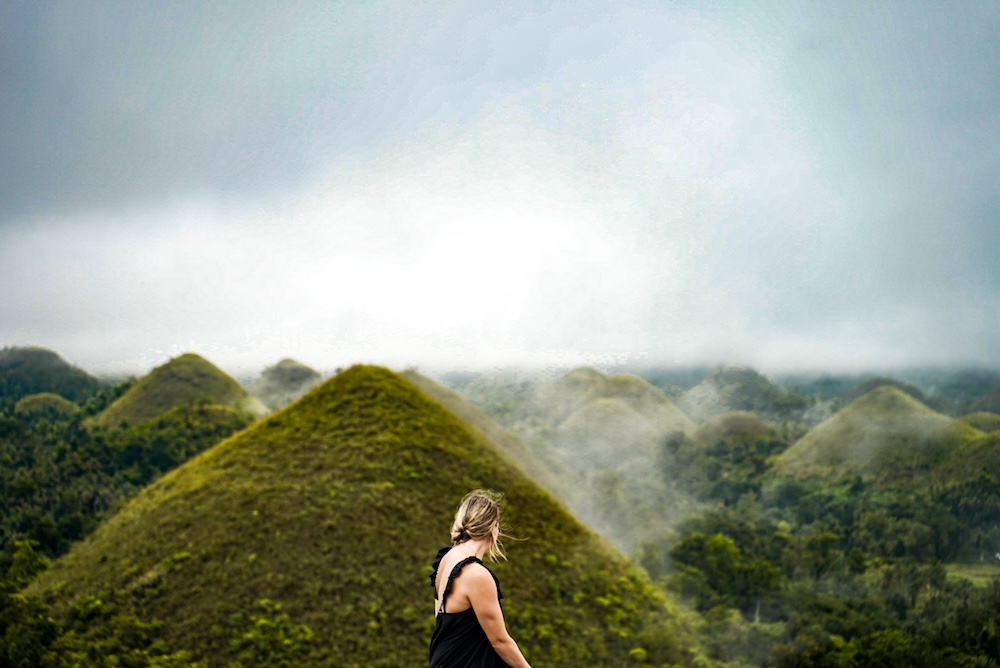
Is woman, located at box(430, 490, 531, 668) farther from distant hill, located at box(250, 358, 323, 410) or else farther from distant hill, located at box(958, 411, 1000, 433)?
distant hill, located at box(958, 411, 1000, 433)

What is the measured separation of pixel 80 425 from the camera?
33344 mm

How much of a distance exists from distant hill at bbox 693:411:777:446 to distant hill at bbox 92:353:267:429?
29267mm

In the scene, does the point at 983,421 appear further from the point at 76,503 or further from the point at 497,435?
the point at 76,503

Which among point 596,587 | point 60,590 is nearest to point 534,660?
point 596,587

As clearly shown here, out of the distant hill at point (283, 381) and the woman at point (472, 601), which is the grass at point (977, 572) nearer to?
the woman at point (472, 601)

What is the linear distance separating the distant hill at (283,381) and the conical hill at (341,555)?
3143 cm

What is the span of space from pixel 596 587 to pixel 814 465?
30.7 metres

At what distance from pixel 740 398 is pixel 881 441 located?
803 inches

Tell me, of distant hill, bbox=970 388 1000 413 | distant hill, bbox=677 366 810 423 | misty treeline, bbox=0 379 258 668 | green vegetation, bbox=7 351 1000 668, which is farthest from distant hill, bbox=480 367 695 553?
distant hill, bbox=970 388 1000 413

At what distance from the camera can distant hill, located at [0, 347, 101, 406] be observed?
4812 cm

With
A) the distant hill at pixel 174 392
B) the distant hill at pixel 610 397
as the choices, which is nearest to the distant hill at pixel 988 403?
the distant hill at pixel 610 397

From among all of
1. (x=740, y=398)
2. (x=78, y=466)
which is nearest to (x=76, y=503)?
(x=78, y=466)

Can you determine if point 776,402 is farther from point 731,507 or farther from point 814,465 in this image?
point 731,507

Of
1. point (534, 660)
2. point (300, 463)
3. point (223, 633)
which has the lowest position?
point (534, 660)
